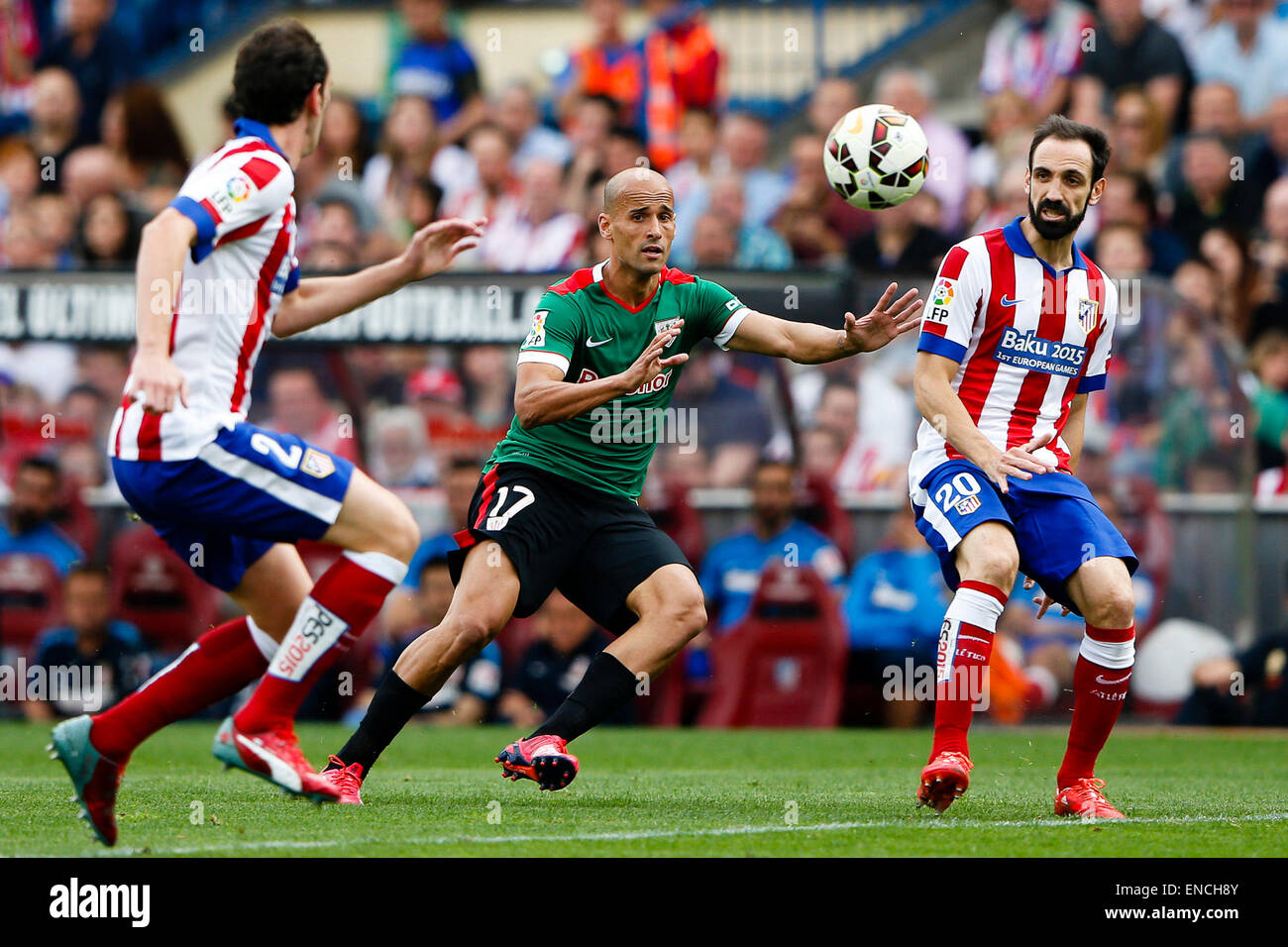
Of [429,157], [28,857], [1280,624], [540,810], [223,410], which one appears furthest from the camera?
[429,157]

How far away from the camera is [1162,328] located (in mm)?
11336

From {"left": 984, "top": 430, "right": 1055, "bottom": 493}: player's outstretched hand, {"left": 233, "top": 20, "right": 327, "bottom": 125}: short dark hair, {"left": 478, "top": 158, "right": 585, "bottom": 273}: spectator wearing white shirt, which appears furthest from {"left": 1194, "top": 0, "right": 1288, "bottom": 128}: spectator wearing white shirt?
{"left": 233, "top": 20, "right": 327, "bottom": 125}: short dark hair

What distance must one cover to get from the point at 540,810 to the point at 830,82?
995 centimetres

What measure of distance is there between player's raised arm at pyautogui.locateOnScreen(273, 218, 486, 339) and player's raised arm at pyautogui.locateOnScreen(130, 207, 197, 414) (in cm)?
85

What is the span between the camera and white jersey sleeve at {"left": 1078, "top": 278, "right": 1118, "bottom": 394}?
6.86 meters

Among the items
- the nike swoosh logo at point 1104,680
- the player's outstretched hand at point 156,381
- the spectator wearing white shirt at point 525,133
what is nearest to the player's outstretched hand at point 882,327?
the nike swoosh logo at point 1104,680

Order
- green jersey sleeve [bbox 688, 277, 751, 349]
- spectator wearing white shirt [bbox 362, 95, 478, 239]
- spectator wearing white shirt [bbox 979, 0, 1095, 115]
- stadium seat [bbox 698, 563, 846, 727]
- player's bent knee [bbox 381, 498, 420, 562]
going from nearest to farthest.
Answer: player's bent knee [bbox 381, 498, 420, 562] < green jersey sleeve [bbox 688, 277, 751, 349] < stadium seat [bbox 698, 563, 846, 727] < spectator wearing white shirt [bbox 979, 0, 1095, 115] < spectator wearing white shirt [bbox 362, 95, 478, 239]

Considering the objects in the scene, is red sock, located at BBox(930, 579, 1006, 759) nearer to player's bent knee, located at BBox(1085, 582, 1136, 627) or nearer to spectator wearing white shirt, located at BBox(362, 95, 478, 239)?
player's bent knee, located at BBox(1085, 582, 1136, 627)

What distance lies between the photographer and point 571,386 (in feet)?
21.1

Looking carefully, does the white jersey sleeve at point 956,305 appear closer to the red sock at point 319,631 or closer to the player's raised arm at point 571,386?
the player's raised arm at point 571,386

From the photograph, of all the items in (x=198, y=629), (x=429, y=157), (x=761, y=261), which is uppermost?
(x=429, y=157)
